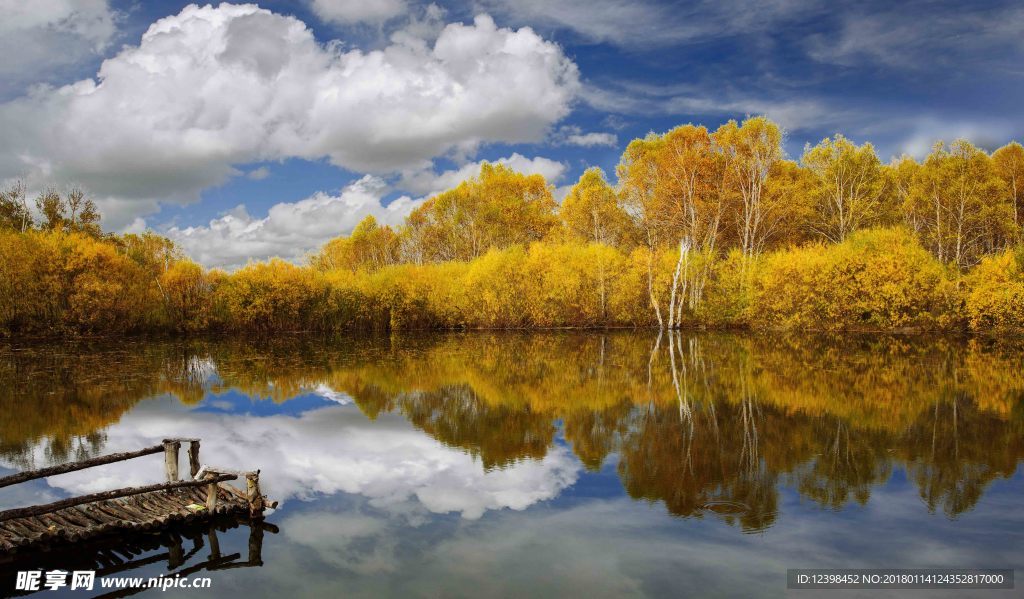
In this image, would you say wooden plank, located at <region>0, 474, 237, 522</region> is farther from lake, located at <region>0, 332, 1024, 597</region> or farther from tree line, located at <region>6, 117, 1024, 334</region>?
tree line, located at <region>6, 117, 1024, 334</region>

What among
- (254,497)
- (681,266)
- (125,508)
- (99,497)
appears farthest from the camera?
(681,266)

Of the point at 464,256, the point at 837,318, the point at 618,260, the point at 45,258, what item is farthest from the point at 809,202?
the point at 45,258

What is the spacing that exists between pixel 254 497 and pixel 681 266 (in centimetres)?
3463

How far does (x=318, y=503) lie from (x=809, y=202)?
3981 centimetres

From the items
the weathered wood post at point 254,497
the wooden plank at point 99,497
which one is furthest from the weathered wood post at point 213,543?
the wooden plank at point 99,497

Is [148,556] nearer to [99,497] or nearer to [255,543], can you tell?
[99,497]

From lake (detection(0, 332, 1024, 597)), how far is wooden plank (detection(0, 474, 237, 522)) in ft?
2.10

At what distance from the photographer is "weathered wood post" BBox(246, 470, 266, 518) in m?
8.12

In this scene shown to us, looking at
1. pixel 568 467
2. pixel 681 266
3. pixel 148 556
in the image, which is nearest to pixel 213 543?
pixel 148 556

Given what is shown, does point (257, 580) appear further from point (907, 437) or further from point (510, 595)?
point (907, 437)

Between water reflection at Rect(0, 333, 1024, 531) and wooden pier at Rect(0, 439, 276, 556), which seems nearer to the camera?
wooden pier at Rect(0, 439, 276, 556)

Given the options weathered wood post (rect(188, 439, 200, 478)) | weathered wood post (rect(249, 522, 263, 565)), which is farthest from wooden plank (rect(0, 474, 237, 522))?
weathered wood post (rect(188, 439, 200, 478))

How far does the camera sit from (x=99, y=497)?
730 centimetres

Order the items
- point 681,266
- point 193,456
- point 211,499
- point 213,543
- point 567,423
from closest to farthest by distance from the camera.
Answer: point 213,543, point 211,499, point 193,456, point 567,423, point 681,266
